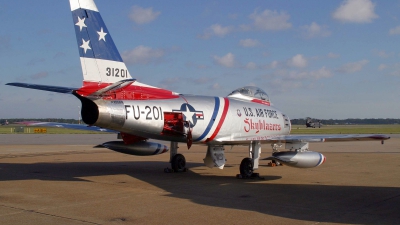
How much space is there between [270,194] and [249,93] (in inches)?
273

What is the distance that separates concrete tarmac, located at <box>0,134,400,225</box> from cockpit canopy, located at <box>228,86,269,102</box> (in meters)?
3.01

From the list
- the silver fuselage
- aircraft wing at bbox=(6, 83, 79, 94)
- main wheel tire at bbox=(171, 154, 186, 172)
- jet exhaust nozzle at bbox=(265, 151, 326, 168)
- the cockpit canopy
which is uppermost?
the cockpit canopy

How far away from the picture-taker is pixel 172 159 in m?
15.5

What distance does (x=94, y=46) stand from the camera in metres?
11.3

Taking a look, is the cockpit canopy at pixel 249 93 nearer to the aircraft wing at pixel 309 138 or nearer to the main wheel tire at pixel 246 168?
the aircraft wing at pixel 309 138

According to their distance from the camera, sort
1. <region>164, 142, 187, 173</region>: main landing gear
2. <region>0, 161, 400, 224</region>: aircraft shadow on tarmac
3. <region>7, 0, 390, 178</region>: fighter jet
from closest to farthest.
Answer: <region>0, 161, 400, 224</region>: aircraft shadow on tarmac < <region>7, 0, 390, 178</region>: fighter jet < <region>164, 142, 187, 173</region>: main landing gear

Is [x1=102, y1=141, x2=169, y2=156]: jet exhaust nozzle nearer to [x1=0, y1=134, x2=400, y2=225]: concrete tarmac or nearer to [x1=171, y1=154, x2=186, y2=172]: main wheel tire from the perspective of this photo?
[x1=171, y1=154, x2=186, y2=172]: main wheel tire

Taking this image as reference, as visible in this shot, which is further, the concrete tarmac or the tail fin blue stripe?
the tail fin blue stripe

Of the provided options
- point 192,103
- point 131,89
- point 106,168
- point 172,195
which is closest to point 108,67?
point 131,89

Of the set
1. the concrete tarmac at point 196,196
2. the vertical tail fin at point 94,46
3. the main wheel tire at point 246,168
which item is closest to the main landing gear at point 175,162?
the concrete tarmac at point 196,196

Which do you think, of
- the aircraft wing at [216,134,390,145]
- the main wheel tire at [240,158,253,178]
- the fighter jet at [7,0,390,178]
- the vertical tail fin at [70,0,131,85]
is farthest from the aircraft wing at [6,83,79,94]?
the main wheel tire at [240,158,253,178]

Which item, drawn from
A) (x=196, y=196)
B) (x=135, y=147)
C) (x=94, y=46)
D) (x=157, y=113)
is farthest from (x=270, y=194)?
(x=135, y=147)

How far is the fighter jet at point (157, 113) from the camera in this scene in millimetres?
10812

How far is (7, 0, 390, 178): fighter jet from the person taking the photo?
10.8 m
